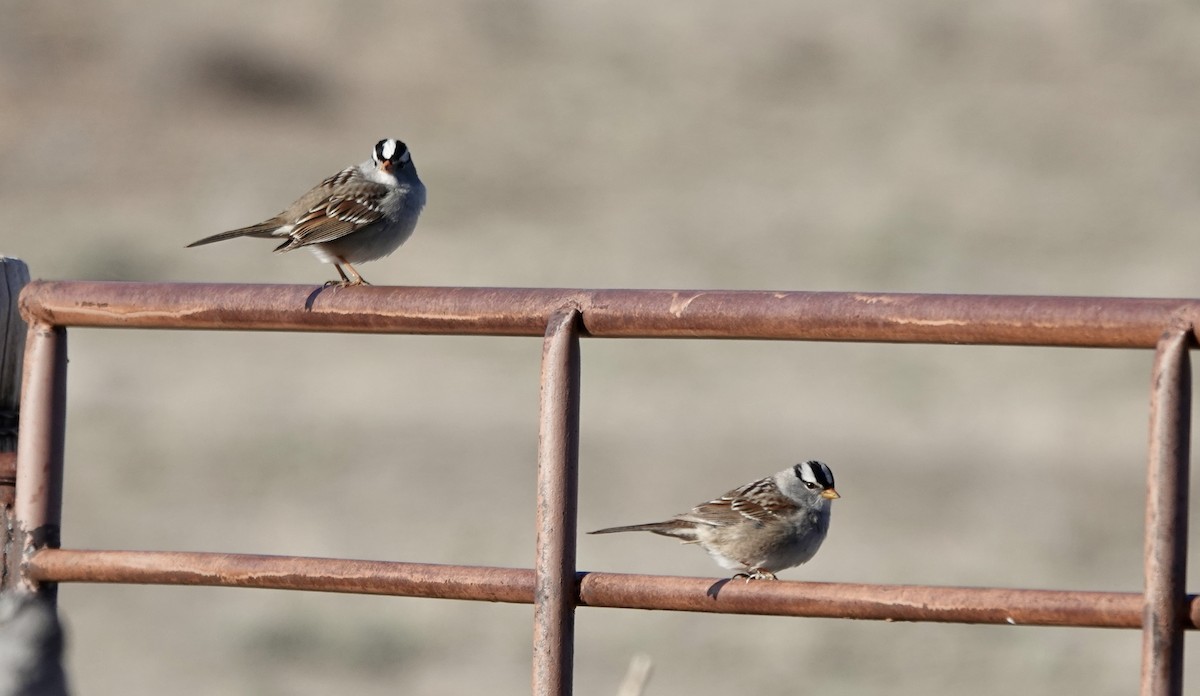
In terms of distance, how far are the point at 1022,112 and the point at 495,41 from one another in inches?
513

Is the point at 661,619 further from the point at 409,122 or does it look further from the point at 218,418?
the point at 409,122

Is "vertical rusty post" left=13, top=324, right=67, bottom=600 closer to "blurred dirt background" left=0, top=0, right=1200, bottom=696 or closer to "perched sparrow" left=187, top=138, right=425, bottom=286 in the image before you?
"perched sparrow" left=187, top=138, right=425, bottom=286

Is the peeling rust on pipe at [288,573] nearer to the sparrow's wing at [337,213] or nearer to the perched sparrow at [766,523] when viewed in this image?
the sparrow's wing at [337,213]

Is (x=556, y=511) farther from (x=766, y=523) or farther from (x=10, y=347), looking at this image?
(x=766, y=523)

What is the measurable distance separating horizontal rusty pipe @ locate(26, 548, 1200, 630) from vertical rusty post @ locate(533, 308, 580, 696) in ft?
0.13

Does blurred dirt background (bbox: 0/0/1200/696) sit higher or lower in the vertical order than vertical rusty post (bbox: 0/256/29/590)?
higher

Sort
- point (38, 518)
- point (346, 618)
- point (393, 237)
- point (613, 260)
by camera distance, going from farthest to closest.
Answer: point (613, 260) < point (346, 618) < point (393, 237) < point (38, 518)

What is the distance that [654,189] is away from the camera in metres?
34.7

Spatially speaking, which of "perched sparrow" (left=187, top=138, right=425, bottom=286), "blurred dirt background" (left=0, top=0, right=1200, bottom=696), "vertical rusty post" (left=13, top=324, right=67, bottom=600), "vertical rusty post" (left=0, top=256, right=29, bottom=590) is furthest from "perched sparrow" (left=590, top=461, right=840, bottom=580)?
"blurred dirt background" (left=0, top=0, right=1200, bottom=696)

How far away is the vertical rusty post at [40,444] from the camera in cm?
343

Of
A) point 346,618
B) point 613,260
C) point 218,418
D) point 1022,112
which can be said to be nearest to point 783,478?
point 346,618

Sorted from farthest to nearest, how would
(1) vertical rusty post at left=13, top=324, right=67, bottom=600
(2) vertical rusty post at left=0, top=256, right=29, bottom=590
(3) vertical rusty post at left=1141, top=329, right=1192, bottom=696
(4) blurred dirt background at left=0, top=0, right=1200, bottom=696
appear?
(4) blurred dirt background at left=0, top=0, right=1200, bottom=696
(2) vertical rusty post at left=0, top=256, right=29, bottom=590
(1) vertical rusty post at left=13, top=324, right=67, bottom=600
(3) vertical rusty post at left=1141, top=329, right=1192, bottom=696

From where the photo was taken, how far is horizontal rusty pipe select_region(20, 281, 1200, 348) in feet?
9.61

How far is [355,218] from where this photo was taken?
7195mm
